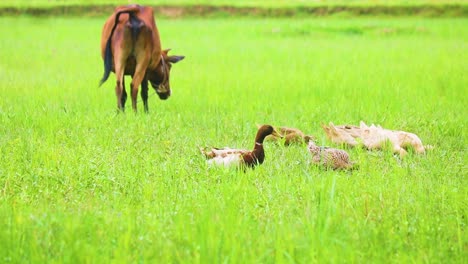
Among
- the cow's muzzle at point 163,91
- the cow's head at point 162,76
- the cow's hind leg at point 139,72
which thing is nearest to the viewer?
the cow's hind leg at point 139,72

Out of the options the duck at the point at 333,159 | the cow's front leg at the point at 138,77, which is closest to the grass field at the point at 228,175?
the duck at the point at 333,159

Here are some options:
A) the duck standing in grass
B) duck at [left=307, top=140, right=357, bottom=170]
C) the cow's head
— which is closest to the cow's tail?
the cow's head

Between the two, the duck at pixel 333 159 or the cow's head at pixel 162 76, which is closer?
the duck at pixel 333 159

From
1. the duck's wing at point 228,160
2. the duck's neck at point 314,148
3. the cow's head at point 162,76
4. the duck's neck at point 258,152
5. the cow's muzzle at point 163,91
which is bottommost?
the cow's muzzle at point 163,91

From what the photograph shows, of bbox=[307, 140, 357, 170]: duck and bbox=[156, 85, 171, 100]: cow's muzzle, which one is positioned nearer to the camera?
bbox=[307, 140, 357, 170]: duck

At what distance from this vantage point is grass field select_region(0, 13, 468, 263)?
3.02m

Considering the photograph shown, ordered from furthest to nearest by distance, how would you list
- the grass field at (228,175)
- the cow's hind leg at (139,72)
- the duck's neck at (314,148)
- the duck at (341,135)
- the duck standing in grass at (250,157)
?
the cow's hind leg at (139,72) < the duck at (341,135) < the duck's neck at (314,148) < the duck standing in grass at (250,157) < the grass field at (228,175)

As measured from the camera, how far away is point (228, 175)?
4359mm

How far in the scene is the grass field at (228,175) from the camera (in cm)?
302

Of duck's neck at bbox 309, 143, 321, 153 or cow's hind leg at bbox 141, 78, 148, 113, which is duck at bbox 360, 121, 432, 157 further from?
cow's hind leg at bbox 141, 78, 148, 113

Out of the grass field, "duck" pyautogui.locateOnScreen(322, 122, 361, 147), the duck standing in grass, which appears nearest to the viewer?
the grass field

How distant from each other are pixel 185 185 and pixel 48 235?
3.85 ft

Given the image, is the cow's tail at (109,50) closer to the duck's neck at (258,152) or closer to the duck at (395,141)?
the duck at (395,141)

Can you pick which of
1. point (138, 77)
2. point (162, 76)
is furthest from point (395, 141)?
point (162, 76)
